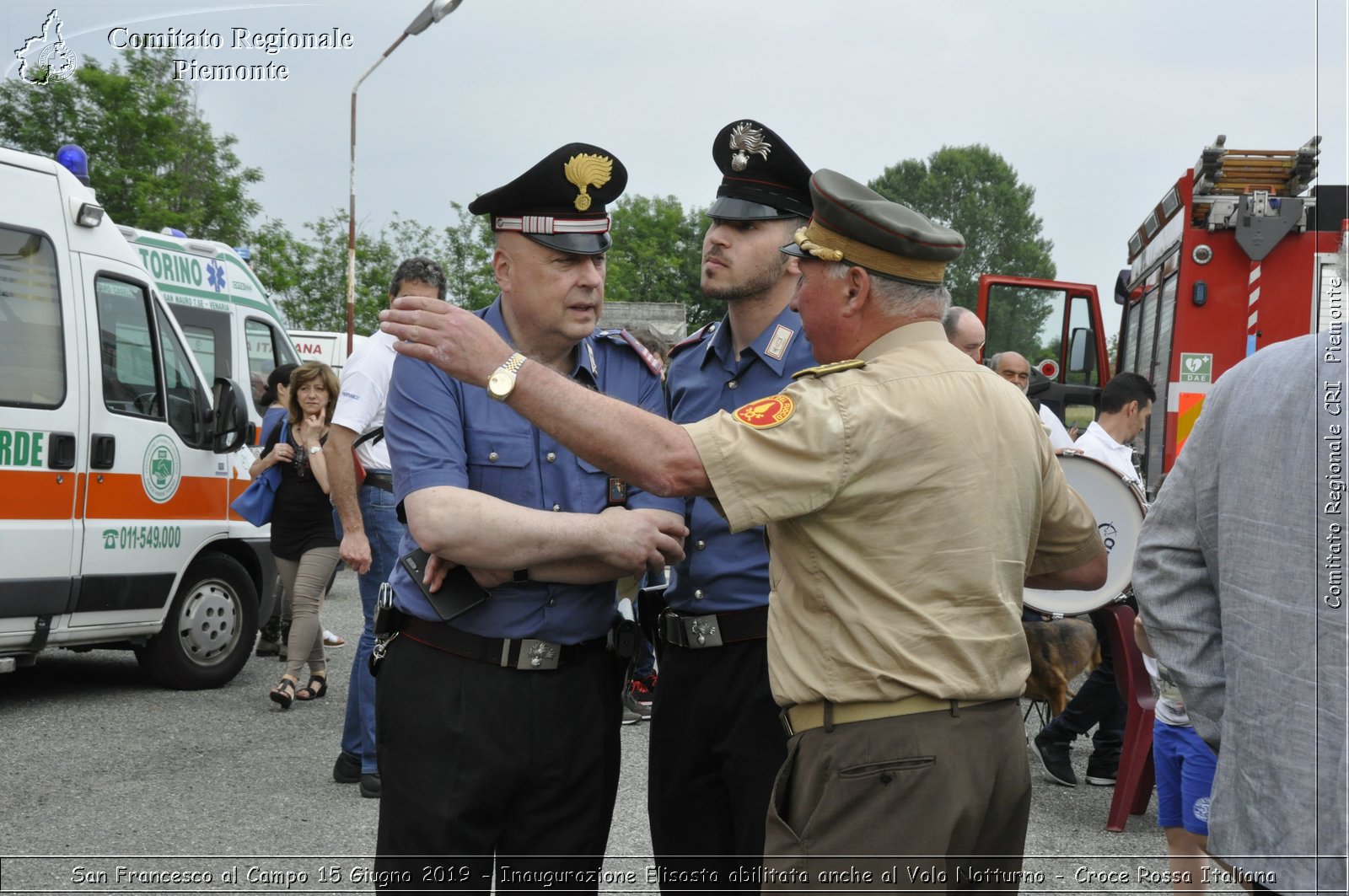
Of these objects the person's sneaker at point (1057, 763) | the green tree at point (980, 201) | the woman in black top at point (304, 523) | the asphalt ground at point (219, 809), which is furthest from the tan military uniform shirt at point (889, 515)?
the green tree at point (980, 201)

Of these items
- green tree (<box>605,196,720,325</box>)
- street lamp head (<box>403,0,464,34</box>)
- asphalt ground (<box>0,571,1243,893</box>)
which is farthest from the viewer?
green tree (<box>605,196,720,325</box>)

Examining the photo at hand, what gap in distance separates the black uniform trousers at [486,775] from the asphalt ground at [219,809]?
187cm

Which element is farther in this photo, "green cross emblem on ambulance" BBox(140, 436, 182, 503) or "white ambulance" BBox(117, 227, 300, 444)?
"white ambulance" BBox(117, 227, 300, 444)

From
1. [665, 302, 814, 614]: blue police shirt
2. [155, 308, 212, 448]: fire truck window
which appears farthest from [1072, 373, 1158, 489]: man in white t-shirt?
[155, 308, 212, 448]: fire truck window

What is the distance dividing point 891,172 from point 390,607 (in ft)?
243

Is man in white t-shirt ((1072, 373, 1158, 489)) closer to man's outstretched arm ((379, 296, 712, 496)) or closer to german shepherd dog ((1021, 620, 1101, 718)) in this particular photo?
german shepherd dog ((1021, 620, 1101, 718))

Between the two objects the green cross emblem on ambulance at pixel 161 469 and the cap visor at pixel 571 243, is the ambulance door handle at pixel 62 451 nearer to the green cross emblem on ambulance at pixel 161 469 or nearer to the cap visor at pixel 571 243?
the green cross emblem on ambulance at pixel 161 469

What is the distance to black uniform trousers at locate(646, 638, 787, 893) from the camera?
9.07 ft

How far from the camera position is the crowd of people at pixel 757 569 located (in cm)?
207

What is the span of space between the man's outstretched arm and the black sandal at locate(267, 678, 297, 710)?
5.29 metres

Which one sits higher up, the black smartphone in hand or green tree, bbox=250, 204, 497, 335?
green tree, bbox=250, 204, 497, 335

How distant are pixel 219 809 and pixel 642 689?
8.20 ft

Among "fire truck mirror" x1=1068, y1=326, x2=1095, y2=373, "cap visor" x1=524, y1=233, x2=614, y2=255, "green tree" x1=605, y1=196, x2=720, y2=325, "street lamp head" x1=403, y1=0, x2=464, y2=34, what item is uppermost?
"green tree" x1=605, y1=196, x2=720, y2=325

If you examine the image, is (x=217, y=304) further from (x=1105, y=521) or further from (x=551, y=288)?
(x=551, y=288)
